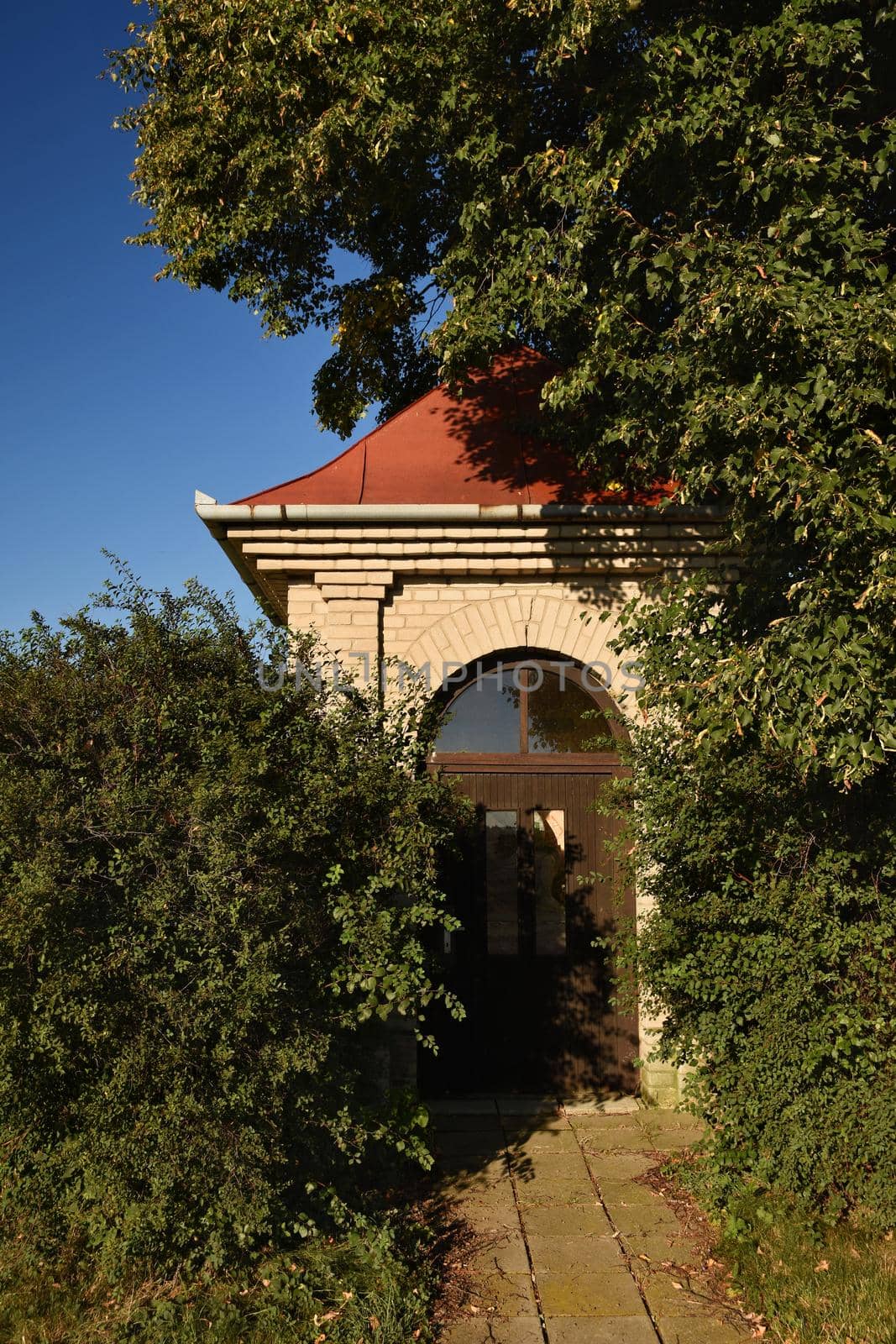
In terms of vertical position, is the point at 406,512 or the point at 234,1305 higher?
the point at 406,512

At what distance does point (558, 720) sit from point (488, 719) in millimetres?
521

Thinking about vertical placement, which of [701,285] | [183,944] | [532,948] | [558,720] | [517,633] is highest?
[701,285]

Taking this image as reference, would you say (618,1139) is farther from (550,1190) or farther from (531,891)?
(531,891)

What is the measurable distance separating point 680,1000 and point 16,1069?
3.32 m

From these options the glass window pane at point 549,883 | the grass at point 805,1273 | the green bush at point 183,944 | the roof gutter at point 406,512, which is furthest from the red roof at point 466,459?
the grass at point 805,1273

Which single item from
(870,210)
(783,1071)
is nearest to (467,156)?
(870,210)

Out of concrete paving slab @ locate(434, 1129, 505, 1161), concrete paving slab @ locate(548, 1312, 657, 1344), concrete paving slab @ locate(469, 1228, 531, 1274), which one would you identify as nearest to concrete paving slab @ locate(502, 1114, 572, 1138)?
concrete paving slab @ locate(434, 1129, 505, 1161)

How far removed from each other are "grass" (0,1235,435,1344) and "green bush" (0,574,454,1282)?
0.36 ft

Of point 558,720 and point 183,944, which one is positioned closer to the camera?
point 183,944

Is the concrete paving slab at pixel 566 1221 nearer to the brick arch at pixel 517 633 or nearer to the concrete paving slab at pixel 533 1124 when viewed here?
the concrete paving slab at pixel 533 1124

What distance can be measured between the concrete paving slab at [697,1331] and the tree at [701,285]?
83 centimetres

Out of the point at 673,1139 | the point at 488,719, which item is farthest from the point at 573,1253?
the point at 488,719

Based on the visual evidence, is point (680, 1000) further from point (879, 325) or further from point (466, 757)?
point (879, 325)

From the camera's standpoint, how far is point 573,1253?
4.86 meters
